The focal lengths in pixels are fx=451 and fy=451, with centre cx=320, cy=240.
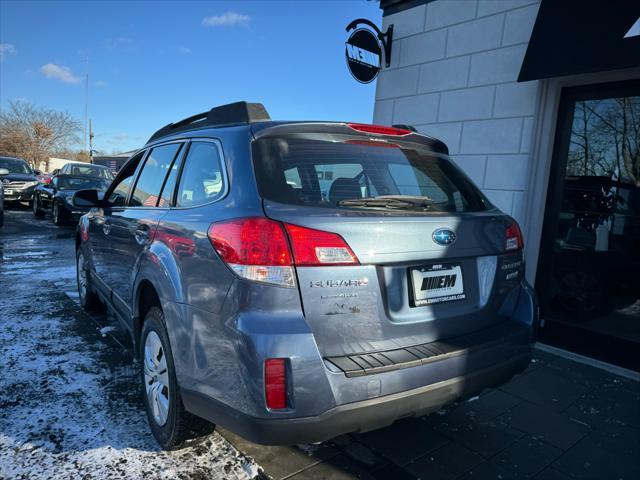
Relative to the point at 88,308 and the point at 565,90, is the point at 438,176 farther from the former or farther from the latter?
the point at 88,308

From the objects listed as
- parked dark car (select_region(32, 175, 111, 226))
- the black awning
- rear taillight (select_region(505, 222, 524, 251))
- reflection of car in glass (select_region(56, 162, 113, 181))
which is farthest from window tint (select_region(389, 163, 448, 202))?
reflection of car in glass (select_region(56, 162, 113, 181))

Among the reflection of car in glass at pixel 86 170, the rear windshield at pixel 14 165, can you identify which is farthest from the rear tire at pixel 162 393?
the rear windshield at pixel 14 165

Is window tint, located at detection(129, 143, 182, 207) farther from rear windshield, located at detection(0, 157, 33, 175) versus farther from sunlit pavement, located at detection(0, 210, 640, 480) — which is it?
rear windshield, located at detection(0, 157, 33, 175)

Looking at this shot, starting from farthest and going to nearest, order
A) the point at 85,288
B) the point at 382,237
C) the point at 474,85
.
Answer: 1. the point at 474,85
2. the point at 85,288
3. the point at 382,237

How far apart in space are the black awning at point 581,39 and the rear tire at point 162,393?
12.8ft

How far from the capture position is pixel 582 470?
2.51 meters

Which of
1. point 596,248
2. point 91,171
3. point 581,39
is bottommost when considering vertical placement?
point 596,248

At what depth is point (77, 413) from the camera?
9.09ft

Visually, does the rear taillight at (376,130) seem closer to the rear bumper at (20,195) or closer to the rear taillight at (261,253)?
the rear taillight at (261,253)

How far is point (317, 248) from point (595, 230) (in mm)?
3660

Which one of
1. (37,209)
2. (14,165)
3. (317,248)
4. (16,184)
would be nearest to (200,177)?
(317,248)

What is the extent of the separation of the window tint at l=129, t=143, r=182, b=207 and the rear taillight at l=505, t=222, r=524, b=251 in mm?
1927

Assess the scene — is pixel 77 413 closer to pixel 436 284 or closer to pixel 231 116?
pixel 231 116

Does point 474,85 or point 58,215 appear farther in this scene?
point 58,215
